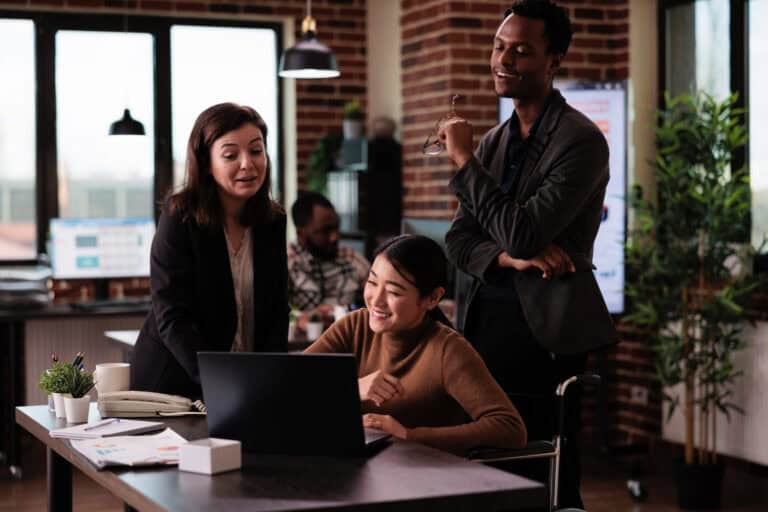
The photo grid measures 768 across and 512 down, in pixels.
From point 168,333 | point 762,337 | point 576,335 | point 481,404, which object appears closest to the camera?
point 481,404

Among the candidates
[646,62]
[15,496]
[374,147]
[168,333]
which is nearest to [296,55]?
[374,147]

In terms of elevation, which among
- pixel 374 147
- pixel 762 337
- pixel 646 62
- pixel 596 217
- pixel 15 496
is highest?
pixel 646 62

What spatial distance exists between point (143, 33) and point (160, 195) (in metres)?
Answer: 0.98

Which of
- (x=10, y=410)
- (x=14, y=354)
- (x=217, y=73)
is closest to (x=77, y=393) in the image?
(x=14, y=354)

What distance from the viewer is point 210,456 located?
202cm

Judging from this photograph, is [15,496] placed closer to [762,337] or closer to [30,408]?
[30,408]

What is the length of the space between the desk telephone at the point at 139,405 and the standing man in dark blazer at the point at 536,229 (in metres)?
0.68

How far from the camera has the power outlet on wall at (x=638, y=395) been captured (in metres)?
6.06

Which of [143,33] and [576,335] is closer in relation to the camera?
[576,335]

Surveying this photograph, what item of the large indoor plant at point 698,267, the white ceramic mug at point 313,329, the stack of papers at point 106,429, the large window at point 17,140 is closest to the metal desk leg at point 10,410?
the large window at point 17,140

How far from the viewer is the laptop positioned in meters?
2.09

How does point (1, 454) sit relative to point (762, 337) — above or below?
below

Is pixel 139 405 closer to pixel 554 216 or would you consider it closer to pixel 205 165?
pixel 205 165

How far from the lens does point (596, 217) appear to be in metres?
2.73
